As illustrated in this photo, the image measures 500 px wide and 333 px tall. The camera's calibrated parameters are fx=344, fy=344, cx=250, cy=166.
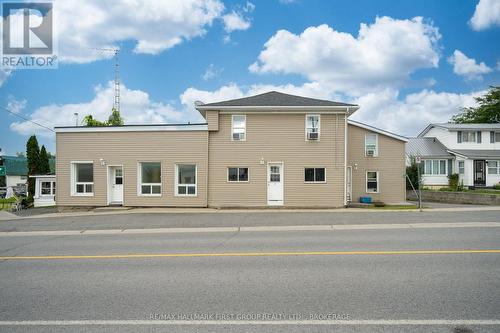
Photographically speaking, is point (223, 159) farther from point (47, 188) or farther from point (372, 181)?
point (47, 188)

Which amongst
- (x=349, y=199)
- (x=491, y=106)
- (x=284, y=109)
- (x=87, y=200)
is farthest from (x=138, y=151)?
(x=491, y=106)

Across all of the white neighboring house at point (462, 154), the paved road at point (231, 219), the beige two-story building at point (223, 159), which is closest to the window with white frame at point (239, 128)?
the beige two-story building at point (223, 159)

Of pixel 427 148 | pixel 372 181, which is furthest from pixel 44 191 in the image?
pixel 427 148

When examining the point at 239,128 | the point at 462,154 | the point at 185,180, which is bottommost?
the point at 185,180

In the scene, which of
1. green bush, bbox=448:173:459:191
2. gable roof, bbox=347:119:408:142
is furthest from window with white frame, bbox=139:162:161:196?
green bush, bbox=448:173:459:191

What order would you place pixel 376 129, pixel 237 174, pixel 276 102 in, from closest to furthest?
pixel 237 174, pixel 276 102, pixel 376 129

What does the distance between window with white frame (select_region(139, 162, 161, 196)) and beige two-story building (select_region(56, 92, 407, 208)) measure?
6cm

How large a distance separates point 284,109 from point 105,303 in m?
16.0

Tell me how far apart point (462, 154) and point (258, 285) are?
1356 inches

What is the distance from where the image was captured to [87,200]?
20.5 meters

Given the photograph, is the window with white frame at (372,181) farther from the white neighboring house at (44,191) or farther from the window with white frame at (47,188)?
the window with white frame at (47,188)

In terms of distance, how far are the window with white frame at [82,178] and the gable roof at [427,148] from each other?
2857cm

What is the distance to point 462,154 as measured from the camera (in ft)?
110

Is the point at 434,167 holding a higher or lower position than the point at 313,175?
higher
